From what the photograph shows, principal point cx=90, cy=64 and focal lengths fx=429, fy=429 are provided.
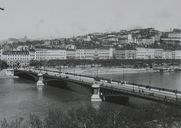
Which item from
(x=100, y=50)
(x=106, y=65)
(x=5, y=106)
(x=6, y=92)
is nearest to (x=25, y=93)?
(x=6, y=92)

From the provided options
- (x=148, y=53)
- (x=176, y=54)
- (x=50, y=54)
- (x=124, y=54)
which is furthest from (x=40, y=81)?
(x=176, y=54)

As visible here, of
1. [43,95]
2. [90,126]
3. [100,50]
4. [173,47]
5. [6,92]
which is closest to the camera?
[90,126]

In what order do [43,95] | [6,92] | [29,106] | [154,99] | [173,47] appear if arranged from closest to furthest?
[154,99] → [29,106] → [43,95] → [6,92] → [173,47]

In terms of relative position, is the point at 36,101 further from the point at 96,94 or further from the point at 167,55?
the point at 167,55

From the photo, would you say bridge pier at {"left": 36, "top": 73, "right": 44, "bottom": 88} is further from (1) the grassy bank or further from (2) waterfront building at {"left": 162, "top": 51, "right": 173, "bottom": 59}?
(2) waterfront building at {"left": 162, "top": 51, "right": 173, "bottom": 59}

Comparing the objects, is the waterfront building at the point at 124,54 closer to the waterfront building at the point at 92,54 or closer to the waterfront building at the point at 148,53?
the waterfront building at the point at 148,53

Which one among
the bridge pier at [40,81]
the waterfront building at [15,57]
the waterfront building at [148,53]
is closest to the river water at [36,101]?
the bridge pier at [40,81]

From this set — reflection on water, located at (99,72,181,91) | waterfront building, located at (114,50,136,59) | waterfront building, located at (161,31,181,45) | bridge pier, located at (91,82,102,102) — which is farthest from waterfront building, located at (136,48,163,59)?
bridge pier, located at (91,82,102,102)

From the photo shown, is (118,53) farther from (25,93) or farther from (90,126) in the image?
(90,126)

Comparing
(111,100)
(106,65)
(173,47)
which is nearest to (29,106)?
(111,100)

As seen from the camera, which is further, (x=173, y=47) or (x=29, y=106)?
(x=173, y=47)

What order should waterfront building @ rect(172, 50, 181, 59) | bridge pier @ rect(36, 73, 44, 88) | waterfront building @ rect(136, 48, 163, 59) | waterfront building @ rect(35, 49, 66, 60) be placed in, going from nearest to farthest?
bridge pier @ rect(36, 73, 44, 88) < waterfront building @ rect(35, 49, 66, 60) < waterfront building @ rect(136, 48, 163, 59) < waterfront building @ rect(172, 50, 181, 59)
